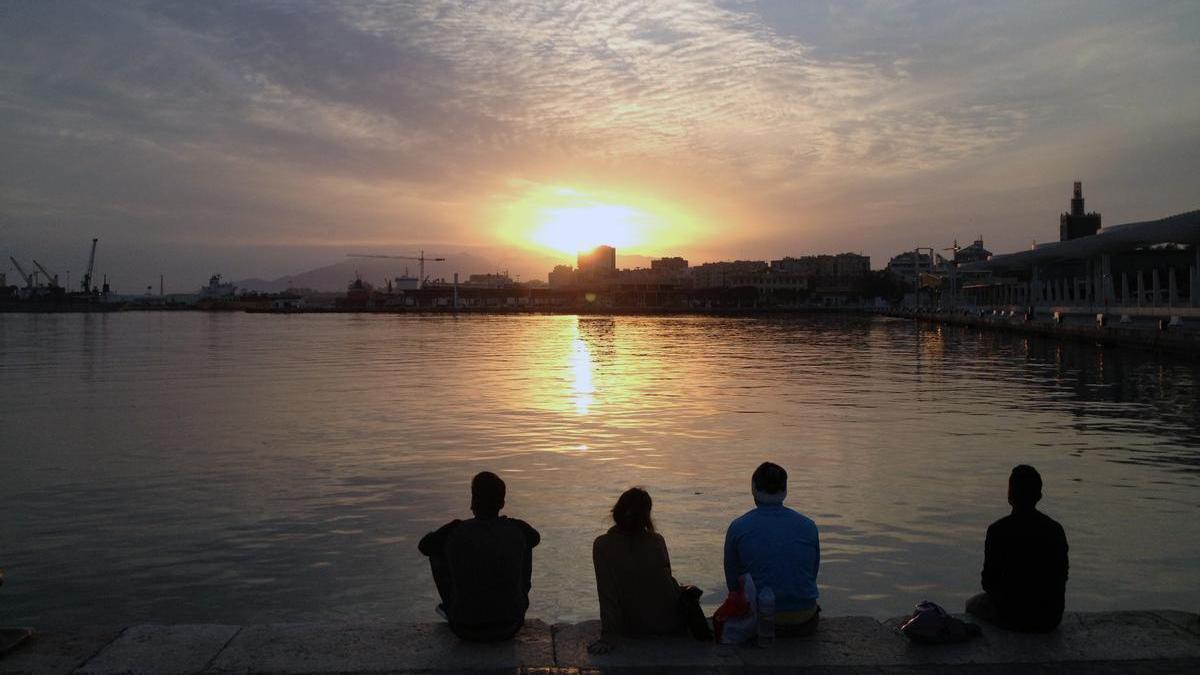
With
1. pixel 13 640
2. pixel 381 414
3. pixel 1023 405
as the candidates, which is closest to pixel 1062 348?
pixel 1023 405

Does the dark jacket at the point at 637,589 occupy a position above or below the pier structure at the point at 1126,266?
below

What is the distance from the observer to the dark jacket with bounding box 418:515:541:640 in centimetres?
621

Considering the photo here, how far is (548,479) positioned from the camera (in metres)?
15.2

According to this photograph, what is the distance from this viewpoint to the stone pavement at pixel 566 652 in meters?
5.70

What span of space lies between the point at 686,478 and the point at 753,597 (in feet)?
29.8

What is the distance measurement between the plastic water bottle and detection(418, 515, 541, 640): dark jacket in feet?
5.02

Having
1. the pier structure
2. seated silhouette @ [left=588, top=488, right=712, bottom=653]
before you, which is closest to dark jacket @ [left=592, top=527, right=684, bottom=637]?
seated silhouette @ [left=588, top=488, right=712, bottom=653]

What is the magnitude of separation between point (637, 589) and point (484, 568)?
3.26ft

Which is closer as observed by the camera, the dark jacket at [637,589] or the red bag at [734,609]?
the red bag at [734,609]

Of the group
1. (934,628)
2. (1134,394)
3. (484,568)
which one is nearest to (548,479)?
(484,568)

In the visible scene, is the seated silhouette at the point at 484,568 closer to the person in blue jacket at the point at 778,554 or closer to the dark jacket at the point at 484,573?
the dark jacket at the point at 484,573

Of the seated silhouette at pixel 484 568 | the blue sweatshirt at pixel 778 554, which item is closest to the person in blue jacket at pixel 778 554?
the blue sweatshirt at pixel 778 554

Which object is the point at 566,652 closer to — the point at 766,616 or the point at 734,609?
the point at 734,609

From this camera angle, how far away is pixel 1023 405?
26.0 m
